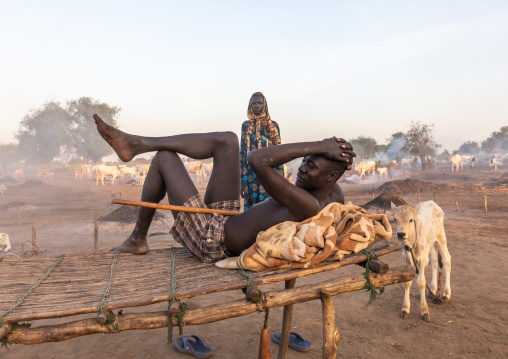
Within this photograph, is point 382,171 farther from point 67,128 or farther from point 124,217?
point 67,128

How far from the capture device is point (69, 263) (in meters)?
3.14

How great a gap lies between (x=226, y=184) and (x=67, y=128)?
164ft

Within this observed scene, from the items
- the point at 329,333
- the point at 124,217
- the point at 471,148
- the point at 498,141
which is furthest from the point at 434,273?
the point at 471,148

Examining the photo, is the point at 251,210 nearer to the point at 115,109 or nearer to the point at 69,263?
the point at 69,263

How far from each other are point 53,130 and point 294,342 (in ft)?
168

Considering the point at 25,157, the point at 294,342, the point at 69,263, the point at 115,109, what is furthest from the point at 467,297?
the point at 25,157

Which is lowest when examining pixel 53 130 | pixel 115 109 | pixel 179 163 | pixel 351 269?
pixel 351 269

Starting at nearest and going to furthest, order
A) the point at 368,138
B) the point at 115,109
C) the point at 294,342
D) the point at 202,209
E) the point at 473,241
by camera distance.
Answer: the point at 202,209, the point at 294,342, the point at 473,241, the point at 115,109, the point at 368,138

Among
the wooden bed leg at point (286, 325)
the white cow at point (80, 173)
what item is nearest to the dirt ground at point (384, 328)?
the wooden bed leg at point (286, 325)

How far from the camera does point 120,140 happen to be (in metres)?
3.11

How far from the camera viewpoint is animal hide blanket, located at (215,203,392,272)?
250 centimetres

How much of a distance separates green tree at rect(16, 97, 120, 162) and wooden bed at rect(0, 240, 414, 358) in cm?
4642

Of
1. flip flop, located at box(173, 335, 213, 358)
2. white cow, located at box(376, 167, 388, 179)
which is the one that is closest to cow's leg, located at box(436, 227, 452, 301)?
flip flop, located at box(173, 335, 213, 358)

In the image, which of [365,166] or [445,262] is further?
[365,166]
